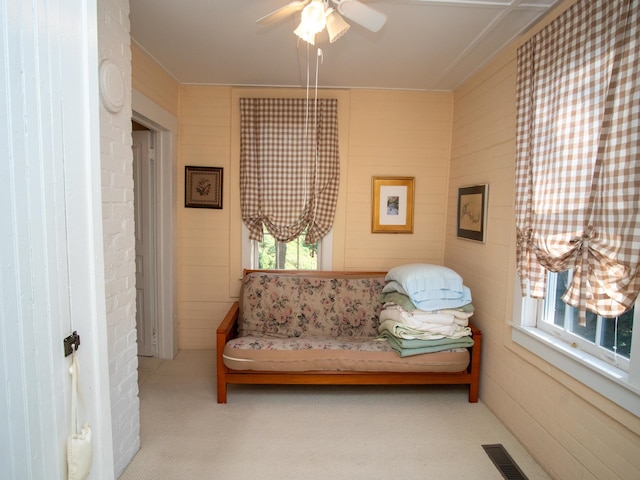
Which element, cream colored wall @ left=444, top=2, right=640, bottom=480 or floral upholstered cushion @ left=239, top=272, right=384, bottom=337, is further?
floral upholstered cushion @ left=239, top=272, right=384, bottom=337

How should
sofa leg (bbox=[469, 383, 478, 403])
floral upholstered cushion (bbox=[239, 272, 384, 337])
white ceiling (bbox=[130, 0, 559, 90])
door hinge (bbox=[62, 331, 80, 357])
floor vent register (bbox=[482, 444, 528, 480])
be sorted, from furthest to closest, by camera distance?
floral upholstered cushion (bbox=[239, 272, 384, 337]) → sofa leg (bbox=[469, 383, 478, 403]) → white ceiling (bbox=[130, 0, 559, 90]) → floor vent register (bbox=[482, 444, 528, 480]) → door hinge (bbox=[62, 331, 80, 357])

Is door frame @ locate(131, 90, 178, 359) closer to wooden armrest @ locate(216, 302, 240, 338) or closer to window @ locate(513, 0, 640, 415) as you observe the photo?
wooden armrest @ locate(216, 302, 240, 338)

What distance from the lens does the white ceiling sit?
77.3 inches

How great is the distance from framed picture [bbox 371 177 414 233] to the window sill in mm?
1464

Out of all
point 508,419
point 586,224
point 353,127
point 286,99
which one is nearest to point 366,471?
point 508,419

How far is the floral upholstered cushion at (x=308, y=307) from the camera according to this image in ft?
9.70

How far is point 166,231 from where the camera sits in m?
3.06

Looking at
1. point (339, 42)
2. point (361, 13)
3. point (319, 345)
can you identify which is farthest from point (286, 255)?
point (361, 13)

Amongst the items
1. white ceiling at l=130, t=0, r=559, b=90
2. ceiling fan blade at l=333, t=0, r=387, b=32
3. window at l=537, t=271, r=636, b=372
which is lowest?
window at l=537, t=271, r=636, b=372

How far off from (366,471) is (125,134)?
2277mm

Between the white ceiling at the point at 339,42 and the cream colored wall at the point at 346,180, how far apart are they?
0.63 feet

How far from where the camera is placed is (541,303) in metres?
2.12

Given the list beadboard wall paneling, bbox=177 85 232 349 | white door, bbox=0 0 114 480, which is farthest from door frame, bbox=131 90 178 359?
white door, bbox=0 0 114 480

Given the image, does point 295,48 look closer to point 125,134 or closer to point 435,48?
point 435,48
